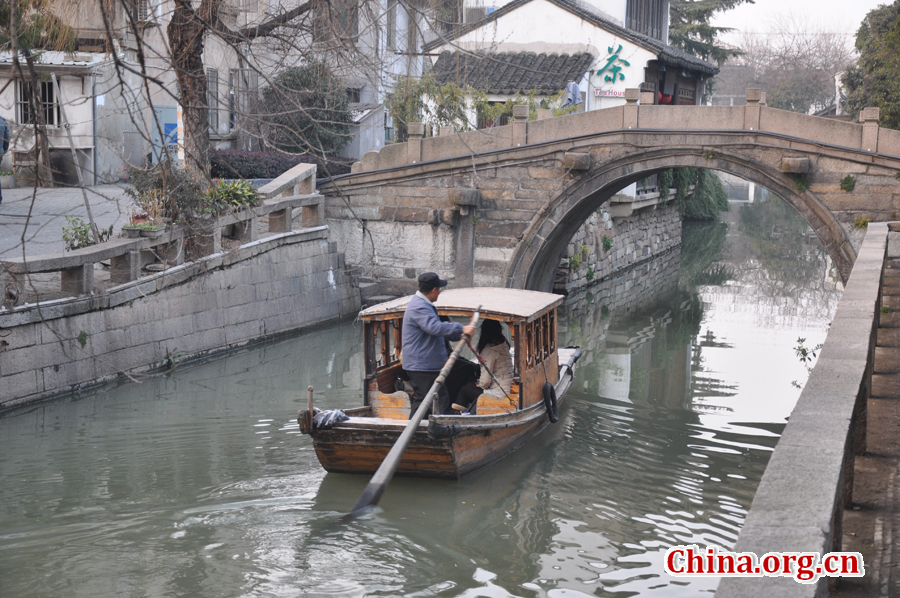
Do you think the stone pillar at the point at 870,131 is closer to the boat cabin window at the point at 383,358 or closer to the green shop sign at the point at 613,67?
the boat cabin window at the point at 383,358

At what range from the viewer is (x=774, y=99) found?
139ft

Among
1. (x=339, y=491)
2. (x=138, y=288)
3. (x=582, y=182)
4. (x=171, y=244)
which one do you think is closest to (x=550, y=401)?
(x=339, y=491)

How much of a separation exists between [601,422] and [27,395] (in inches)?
237

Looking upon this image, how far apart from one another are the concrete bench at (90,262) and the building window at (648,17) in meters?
15.9

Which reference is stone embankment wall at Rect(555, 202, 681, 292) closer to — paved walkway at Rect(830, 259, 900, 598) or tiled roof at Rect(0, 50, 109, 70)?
tiled roof at Rect(0, 50, 109, 70)

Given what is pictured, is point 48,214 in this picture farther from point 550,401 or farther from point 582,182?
point 550,401

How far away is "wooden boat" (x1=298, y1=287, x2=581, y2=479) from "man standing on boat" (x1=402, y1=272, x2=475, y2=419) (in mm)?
408

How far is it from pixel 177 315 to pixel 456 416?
5712 millimetres

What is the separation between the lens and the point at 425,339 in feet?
25.2

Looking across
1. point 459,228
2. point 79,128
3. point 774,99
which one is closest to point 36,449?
point 459,228

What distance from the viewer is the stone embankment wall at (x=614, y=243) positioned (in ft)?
63.2

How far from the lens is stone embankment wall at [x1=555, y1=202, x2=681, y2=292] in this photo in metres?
19.3

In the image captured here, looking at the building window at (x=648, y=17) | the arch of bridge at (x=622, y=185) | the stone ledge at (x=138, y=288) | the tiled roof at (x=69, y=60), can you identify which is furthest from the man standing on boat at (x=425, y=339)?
the building window at (x=648, y=17)

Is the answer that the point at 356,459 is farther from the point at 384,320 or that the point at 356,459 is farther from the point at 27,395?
the point at 27,395
